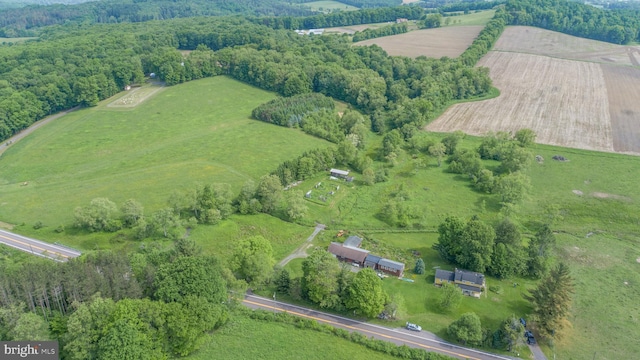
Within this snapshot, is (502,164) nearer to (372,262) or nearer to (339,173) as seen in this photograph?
(339,173)

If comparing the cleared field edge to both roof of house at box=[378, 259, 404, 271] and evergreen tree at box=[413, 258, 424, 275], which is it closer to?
evergreen tree at box=[413, 258, 424, 275]

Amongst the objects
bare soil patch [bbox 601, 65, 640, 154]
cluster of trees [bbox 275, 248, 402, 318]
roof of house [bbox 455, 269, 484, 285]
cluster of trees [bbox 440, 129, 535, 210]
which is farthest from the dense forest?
cluster of trees [bbox 275, 248, 402, 318]

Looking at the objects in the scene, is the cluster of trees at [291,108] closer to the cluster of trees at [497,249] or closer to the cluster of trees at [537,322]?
the cluster of trees at [497,249]

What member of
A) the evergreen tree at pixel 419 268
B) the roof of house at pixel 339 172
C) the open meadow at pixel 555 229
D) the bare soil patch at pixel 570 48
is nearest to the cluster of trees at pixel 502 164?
the open meadow at pixel 555 229

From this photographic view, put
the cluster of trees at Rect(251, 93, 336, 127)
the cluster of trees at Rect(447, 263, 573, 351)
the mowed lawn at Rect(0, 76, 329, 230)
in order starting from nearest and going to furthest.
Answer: the cluster of trees at Rect(447, 263, 573, 351) → the mowed lawn at Rect(0, 76, 329, 230) → the cluster of trees at Rect(251, 93, 336, 127)

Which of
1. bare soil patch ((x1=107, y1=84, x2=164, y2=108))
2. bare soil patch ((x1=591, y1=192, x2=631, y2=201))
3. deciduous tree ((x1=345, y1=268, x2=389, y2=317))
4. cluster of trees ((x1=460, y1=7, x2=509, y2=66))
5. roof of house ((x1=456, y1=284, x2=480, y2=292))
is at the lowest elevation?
bare soil patch ((x1=591, y1=192, x2=631, y2=201))

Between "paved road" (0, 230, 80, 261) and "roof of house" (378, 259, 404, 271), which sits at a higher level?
"paved road" (0, 230, 80, 261)

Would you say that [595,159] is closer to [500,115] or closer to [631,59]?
[500,115]
